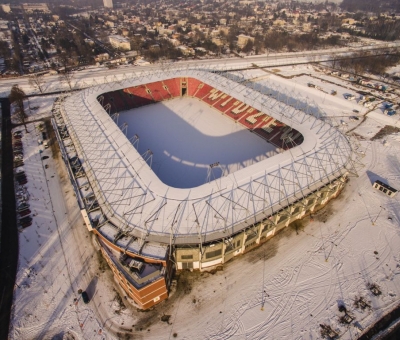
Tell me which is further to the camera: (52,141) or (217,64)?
(217,64)

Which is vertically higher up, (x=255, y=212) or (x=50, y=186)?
(x=255, y=212)

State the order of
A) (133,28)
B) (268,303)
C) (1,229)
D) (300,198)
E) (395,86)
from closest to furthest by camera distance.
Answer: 1. (268,303)
2. (300,198)
3. (1,229)
4. (395,86)
5. (133,28)

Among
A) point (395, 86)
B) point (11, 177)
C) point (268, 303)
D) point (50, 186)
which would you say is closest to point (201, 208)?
point (268, 303)

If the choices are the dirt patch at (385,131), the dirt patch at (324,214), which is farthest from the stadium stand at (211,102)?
the dirt patch at (385,131)

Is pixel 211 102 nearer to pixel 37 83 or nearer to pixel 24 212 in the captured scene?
pixel 24 212

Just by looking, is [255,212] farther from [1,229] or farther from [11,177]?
[11,177]

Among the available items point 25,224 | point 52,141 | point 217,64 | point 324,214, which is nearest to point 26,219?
point 25,224

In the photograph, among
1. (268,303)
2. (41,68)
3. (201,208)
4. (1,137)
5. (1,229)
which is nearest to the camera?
(268,303)
